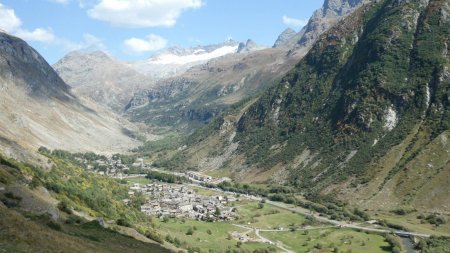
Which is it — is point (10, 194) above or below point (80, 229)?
above

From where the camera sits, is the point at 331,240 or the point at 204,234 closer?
the point at 204,234

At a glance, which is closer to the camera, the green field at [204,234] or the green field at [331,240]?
the green field at [204,234]

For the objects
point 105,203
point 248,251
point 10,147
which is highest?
point 10,147

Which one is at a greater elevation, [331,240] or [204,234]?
[331,240]

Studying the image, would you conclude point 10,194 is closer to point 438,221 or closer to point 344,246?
point 344,246

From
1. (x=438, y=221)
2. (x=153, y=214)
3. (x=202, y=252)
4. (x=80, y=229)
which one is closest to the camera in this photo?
(x=80, y=229)

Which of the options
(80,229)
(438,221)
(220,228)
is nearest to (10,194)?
(80,229)

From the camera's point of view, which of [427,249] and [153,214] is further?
[153,214]

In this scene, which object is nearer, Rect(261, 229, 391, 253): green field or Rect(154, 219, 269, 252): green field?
Rect(154, 219, 269, 252): green field
